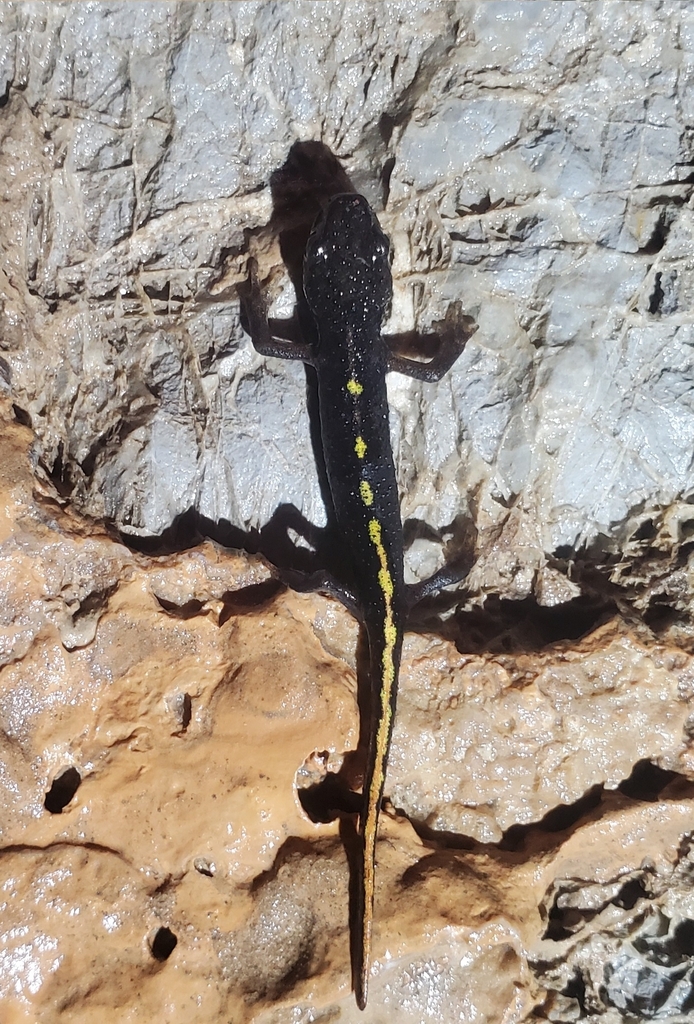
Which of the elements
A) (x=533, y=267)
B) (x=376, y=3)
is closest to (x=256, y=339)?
(x=533, y=267)

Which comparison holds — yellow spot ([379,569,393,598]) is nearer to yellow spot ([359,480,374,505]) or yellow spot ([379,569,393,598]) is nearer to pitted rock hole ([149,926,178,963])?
yellow spot ([359,480,374,505])

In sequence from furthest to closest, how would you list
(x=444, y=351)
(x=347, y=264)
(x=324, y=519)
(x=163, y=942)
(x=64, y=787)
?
(x=324, y=519) < (x=444, y=351) < (x=347, y=264) < (x=64, y=787) < (x=163, y=942)

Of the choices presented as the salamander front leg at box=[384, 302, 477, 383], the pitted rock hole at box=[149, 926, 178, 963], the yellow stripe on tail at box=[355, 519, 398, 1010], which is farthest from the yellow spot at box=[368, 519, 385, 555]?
the pitted rock hole at box=[149, 926, 178, 963]

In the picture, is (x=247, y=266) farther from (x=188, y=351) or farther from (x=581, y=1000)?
(x=581, y=1000)

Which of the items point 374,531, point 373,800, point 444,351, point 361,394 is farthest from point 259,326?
point 373,800

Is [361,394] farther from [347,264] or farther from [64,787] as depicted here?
[64,787]

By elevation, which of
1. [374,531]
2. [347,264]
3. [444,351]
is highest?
[347,264]

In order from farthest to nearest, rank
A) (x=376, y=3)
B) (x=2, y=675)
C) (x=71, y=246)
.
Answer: (x=71, y=246) → (x=376, y=3) → (x=2, y=675)
